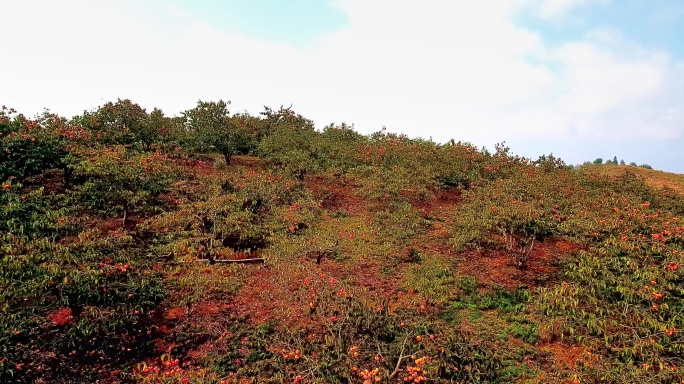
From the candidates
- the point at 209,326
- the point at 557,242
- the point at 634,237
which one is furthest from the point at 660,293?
the point at 557,242

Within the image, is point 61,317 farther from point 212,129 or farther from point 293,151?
point 212,129

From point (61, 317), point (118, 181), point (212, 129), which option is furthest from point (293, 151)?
point (61, 317)

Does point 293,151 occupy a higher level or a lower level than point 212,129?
lower

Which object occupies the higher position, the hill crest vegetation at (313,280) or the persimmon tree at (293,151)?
the persimmon tree at (293,151)

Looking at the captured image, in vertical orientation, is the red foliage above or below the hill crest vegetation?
below

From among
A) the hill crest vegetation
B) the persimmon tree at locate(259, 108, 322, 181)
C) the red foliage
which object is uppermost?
the persimmon tree at locate(259, 108, 322, 181)

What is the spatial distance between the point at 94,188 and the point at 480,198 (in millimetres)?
17557

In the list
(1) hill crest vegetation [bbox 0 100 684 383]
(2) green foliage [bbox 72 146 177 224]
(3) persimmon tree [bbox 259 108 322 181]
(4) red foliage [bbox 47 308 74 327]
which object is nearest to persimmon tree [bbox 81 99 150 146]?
(1) hill crest vegetation [bbox 0 100 684 383]

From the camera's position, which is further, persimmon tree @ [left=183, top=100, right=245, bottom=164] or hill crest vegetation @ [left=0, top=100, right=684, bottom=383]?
persimmon tree @ [left=183, top=100, right=245, bottom=164]

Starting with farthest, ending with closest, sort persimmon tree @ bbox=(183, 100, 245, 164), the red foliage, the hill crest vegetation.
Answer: persimmon tree @ bbox=(183, 100, 245, 164) < the red foliage < the hill crest vegetation

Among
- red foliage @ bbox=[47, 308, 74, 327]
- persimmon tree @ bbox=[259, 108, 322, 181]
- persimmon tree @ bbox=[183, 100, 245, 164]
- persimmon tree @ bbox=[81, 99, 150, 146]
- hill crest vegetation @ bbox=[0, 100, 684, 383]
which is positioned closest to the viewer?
hill crest vegetation @ bbox=[0, 100, 684, 383]

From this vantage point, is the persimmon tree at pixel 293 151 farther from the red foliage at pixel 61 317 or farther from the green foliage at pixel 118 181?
the red foliage at pixel 61 317

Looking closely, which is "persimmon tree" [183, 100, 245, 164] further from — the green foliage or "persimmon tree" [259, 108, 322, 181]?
the green foliage

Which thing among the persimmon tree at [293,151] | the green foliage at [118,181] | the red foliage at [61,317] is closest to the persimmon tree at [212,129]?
the persimmon tree at [293,151]
